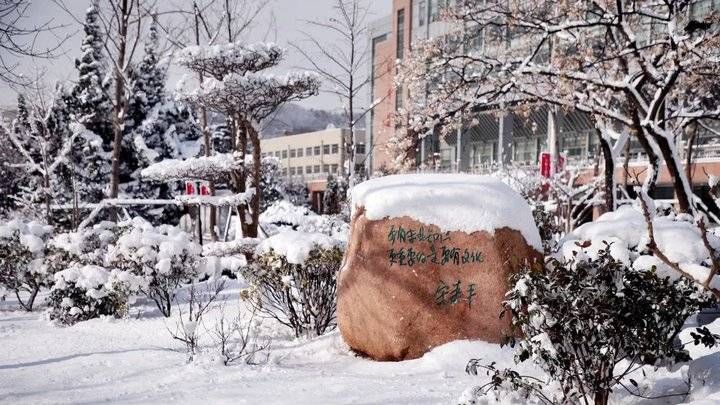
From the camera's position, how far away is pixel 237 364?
16.9 ft

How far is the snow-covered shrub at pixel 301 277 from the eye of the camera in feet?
20.9

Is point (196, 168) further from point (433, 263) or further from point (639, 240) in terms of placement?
point (639, 240)

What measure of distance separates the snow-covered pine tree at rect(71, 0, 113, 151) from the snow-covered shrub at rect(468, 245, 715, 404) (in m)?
24.6

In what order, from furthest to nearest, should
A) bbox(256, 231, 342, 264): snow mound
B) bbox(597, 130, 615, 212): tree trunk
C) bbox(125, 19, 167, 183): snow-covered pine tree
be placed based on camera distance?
bbox(125, 19, 167, 183): snow-covered pine tree < bbox(597, 130, 615, 212): tree trunk < bbox(256, 231, 342, 264): snow mound

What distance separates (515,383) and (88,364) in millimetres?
4198

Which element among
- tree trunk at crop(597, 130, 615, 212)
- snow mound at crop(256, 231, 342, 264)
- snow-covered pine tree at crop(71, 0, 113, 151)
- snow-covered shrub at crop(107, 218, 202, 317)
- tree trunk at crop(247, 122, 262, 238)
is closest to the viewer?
snow mound at crop(256, 231, 342, 264)

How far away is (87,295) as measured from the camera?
777 cm

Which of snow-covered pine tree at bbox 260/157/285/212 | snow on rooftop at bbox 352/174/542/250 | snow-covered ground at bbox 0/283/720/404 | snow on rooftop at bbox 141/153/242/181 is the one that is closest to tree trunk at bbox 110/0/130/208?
snow on rooftop at bbox 141/153/242/181

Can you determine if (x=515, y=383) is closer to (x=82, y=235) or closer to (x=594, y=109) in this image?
(x=594, y=109)

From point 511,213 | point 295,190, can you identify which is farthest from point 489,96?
point 295,190

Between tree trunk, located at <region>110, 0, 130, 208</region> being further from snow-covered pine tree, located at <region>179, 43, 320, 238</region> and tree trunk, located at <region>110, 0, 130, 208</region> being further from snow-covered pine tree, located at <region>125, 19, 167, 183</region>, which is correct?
snow-covered pine tree, located at <region>125, 19, 167, 183</region>

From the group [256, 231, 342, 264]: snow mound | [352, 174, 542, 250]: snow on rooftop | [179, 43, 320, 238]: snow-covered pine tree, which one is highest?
[179, 43, 320, 238]: snow-covered pine tree

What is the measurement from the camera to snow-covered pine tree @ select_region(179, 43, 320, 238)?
972 centimetres

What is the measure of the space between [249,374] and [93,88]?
23.9 m
